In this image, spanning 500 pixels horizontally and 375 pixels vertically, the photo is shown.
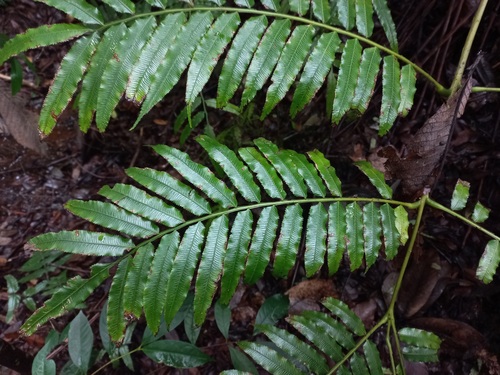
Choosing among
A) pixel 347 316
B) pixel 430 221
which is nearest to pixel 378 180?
pixel 347 316

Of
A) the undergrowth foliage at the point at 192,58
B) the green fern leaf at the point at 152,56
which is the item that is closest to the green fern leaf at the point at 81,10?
the undergrowth foliage at the point at 192,58

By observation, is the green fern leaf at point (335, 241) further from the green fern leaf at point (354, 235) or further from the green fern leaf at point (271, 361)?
the green fern leaf at point (271, 361)

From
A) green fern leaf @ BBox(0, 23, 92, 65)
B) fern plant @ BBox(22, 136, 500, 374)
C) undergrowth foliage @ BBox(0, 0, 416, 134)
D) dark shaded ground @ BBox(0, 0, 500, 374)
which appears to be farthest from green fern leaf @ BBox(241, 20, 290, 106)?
dark shaded ground @ BBox(0, 0, 500, 374)

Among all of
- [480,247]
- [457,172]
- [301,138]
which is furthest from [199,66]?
[480,247]

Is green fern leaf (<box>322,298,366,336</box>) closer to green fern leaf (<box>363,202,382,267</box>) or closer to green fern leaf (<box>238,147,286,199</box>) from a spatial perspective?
green fern leaf (<box>363,202,382,267</box>)

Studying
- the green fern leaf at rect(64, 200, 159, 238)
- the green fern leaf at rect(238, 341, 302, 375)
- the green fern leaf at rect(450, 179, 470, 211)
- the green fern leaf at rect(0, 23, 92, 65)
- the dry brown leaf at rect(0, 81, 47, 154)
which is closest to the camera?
the green fern leaf at rect(0, 23, 92, 65)

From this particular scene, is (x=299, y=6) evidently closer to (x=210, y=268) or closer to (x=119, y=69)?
(x=119, y=69)
